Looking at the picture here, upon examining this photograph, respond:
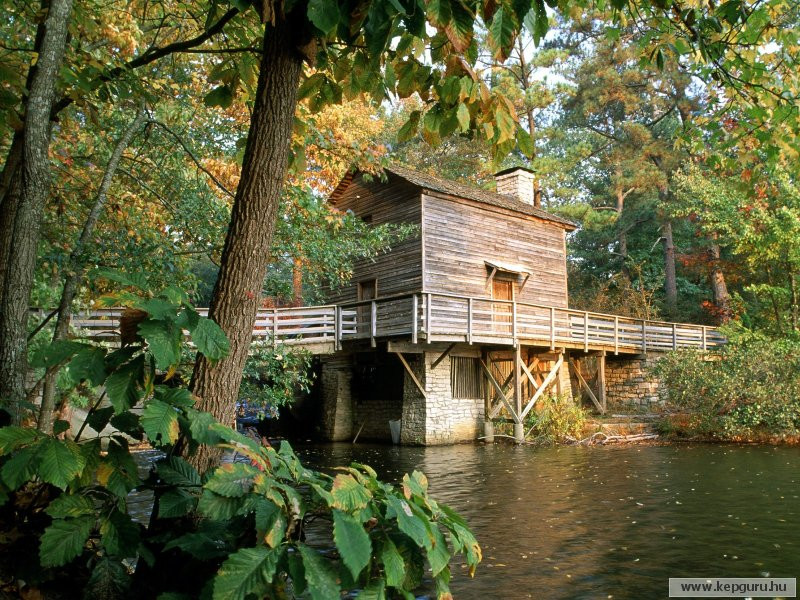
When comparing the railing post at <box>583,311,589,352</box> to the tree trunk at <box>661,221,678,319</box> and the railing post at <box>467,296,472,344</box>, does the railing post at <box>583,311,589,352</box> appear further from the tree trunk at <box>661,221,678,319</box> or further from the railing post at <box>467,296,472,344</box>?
the tree trunk at <box>661,221,678,319</box>

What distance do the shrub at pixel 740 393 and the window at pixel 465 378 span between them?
5340 mm

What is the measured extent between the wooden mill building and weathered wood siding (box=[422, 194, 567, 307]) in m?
0.04

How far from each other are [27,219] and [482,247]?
17.9 m

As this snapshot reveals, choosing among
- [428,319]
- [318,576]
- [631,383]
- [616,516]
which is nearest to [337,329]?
[428,319]

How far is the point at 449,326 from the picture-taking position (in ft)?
58.6

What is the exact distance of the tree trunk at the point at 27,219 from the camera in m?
3.30

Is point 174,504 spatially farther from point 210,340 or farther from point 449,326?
point 449,326

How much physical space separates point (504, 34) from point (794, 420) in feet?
57.7

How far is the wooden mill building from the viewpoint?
18297mm

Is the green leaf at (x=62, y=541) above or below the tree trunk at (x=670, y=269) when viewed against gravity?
below

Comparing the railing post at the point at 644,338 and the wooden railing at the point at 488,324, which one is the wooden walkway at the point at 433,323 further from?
the railing post at the point at 644,338

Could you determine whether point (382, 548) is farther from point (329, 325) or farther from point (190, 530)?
point (329, 325)

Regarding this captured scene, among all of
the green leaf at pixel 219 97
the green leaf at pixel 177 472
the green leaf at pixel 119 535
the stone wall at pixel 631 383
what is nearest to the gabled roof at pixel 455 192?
the stone wall at pixel 631 383

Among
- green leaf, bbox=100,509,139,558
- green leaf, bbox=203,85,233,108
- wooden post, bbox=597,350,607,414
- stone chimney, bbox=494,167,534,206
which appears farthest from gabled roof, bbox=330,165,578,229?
green leaf, bbox=100,509,139,558
